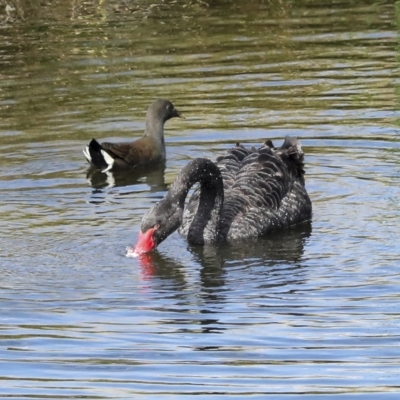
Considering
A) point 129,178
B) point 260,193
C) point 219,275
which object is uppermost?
point 260,193

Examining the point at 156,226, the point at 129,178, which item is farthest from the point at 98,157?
the point at 156,226

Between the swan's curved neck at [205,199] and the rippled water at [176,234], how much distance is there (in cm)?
22

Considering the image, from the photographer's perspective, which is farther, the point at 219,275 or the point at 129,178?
the point at 129,178

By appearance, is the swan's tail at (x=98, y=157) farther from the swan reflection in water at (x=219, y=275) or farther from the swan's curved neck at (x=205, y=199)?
the swan reflection in water at (x=219, y=275)

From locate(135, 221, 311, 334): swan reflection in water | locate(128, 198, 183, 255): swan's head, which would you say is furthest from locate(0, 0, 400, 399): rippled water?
locate(128, 198, 183, 255): swan's head

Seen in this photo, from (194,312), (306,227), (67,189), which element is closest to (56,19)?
(67,189)

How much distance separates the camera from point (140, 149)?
46.9ft

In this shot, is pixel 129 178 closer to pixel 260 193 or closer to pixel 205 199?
pixel 260 193

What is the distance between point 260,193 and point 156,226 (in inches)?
58.8

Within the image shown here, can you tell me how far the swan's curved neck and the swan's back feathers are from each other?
57mm

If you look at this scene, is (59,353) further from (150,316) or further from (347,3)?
(347,3)

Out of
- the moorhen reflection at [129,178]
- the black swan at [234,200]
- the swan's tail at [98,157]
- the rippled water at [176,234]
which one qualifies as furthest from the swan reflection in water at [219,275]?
the swan's tail at [98,157]

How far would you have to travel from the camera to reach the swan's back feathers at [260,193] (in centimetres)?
1159

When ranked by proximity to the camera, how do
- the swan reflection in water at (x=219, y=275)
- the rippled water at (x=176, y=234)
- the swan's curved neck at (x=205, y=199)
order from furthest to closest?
1. the swan's curved neck at (x=205, y=199)
2. the swan reflection in water at (x=219, y=275)
3. the rippled water at (x=176, y=234)
